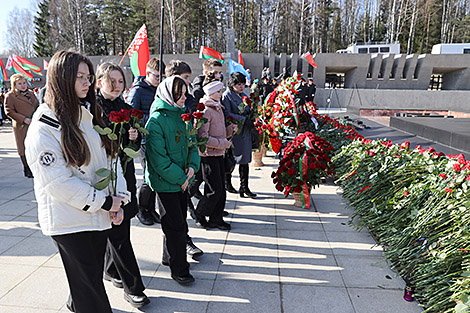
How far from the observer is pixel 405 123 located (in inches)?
340

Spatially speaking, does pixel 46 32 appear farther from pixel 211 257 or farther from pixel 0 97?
pixel 211 257

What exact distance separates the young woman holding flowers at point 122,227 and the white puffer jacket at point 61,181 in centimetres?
46

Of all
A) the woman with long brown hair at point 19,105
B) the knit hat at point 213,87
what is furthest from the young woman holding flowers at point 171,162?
the woman with long brown hair at point 19,105

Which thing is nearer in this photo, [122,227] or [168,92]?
[122,227]

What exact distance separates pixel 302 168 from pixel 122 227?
280 centimetres

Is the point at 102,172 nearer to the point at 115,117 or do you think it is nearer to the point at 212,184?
the point at 115,117

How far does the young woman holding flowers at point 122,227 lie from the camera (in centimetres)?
242

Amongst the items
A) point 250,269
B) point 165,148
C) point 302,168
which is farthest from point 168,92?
point 302,168

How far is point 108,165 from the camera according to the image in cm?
202

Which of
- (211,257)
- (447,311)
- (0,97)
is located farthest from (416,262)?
(0,97)

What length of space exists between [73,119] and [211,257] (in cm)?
208

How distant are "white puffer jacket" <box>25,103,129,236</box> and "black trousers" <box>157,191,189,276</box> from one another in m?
0.85

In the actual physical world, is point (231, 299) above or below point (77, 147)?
below

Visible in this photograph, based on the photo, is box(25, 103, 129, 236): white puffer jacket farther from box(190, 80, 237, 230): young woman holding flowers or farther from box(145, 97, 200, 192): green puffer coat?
box(190, 80, 237, 230): young woman holding flowers
